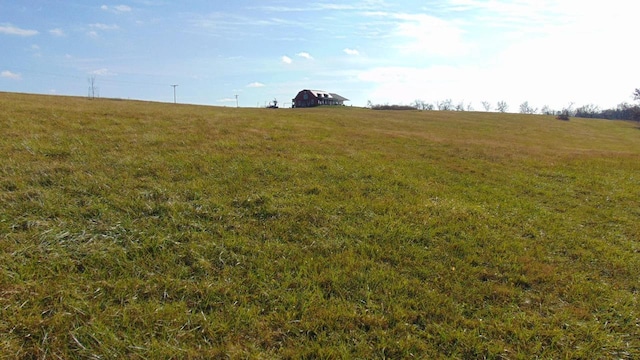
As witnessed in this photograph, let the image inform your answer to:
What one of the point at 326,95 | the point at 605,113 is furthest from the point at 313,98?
the point at 605,113

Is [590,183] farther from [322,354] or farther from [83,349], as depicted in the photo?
[83,349]

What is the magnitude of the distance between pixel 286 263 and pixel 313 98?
93.2 meters

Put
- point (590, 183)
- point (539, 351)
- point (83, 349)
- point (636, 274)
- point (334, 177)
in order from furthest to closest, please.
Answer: point (590, 183) → point (334, 177) → point (636, 274) → point (539, 351) → point (83, 349)

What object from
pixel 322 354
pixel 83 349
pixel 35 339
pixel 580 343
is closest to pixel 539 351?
pixel 580 343

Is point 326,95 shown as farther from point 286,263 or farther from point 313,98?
point 286,263

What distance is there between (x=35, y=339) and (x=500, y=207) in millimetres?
8499

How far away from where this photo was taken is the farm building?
94500mm

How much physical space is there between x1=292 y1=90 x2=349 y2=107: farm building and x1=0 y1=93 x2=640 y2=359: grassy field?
88.3 meters

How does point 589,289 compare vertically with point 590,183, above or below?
below

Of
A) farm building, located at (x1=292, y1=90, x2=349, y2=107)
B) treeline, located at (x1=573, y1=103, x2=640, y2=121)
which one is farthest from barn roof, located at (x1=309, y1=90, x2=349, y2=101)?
treeline, located at (x1=573, y1=103, x2=640, y2=121)

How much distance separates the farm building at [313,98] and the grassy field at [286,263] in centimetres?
8831

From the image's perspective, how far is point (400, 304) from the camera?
12.9 feet

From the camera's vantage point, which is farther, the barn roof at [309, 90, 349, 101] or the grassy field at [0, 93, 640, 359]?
the barn roof at [309, 90, 349, 101]

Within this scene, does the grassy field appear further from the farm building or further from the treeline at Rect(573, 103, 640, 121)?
the treeline at Rect(573, 103, 640, 121)
